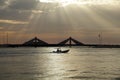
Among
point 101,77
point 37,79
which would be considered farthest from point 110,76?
point 37,79

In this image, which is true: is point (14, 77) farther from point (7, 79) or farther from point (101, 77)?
point (101, 77)

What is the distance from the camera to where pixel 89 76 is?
63.7m

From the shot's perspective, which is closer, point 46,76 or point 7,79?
point 7,79

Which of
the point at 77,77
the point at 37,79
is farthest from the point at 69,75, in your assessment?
the point at 37,79

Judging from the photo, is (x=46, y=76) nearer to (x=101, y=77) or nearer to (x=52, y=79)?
(x=52, y=79)

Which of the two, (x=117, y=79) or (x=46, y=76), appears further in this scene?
(x=46, y=76)

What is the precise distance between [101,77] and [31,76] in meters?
10.7

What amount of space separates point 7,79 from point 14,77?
7.99ft

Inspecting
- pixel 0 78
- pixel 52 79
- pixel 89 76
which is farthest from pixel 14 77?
pixel 89 76

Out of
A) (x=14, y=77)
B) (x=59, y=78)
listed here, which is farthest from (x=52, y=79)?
(x=14, y=77)

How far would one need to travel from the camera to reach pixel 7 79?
5997cm

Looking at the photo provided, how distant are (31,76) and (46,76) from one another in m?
2.36

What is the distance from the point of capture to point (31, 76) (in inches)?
2507

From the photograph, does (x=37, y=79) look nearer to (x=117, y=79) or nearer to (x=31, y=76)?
(x=31, y=76)
